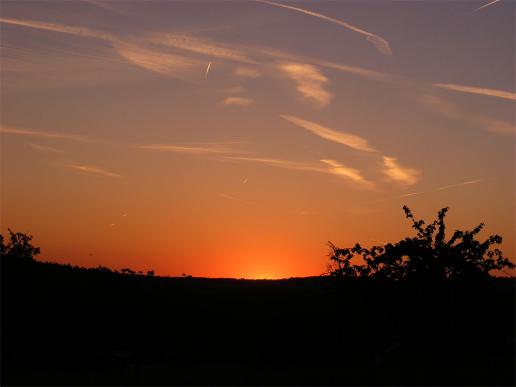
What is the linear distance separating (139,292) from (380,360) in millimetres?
22445

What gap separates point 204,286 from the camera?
54.9 meters

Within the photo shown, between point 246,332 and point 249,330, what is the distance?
38 cm

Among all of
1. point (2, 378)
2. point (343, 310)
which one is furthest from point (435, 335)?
point (2, 378)

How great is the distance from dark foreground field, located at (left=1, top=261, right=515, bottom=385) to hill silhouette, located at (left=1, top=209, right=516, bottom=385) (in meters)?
0.08

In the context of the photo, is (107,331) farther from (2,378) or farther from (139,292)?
(2,378)

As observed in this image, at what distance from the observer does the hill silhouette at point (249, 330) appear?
30.2 meters

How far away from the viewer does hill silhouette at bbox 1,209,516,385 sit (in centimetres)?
3023

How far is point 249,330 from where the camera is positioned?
44.5 meters

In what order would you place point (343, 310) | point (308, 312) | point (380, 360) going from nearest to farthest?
1. point (380, 360)
2. point (343, 310)
3. point (308, 312)

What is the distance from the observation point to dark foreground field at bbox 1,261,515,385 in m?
30.2

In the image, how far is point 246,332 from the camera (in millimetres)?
44156

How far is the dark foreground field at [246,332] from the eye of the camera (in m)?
30.2

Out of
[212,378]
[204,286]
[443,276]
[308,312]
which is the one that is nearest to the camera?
[212,378]

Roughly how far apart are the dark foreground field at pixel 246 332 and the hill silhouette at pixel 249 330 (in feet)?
0.25
